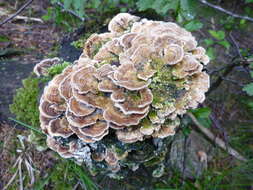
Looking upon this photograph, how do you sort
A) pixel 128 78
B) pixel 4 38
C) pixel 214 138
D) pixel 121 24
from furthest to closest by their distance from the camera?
pixel 4 38
pixel 214 138
pixel 121 24
pixel 128 78

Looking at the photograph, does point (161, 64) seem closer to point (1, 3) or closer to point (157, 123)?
point (157, 123)

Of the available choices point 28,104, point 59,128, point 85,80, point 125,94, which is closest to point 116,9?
point 28,104

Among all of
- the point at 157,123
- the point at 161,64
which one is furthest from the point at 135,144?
the point at 161,64

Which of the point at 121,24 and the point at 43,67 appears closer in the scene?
the point at 121,24

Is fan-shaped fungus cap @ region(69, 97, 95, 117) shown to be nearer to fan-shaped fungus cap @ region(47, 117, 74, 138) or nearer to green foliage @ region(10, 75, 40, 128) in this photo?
fan-shaped fungus cap @ region(47, 117, 74, 138)

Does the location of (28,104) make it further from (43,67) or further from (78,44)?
(78,44)

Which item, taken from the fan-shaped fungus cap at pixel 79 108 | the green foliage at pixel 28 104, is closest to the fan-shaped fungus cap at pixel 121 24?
the fan-shaped fungus cap at pixel 79 108
